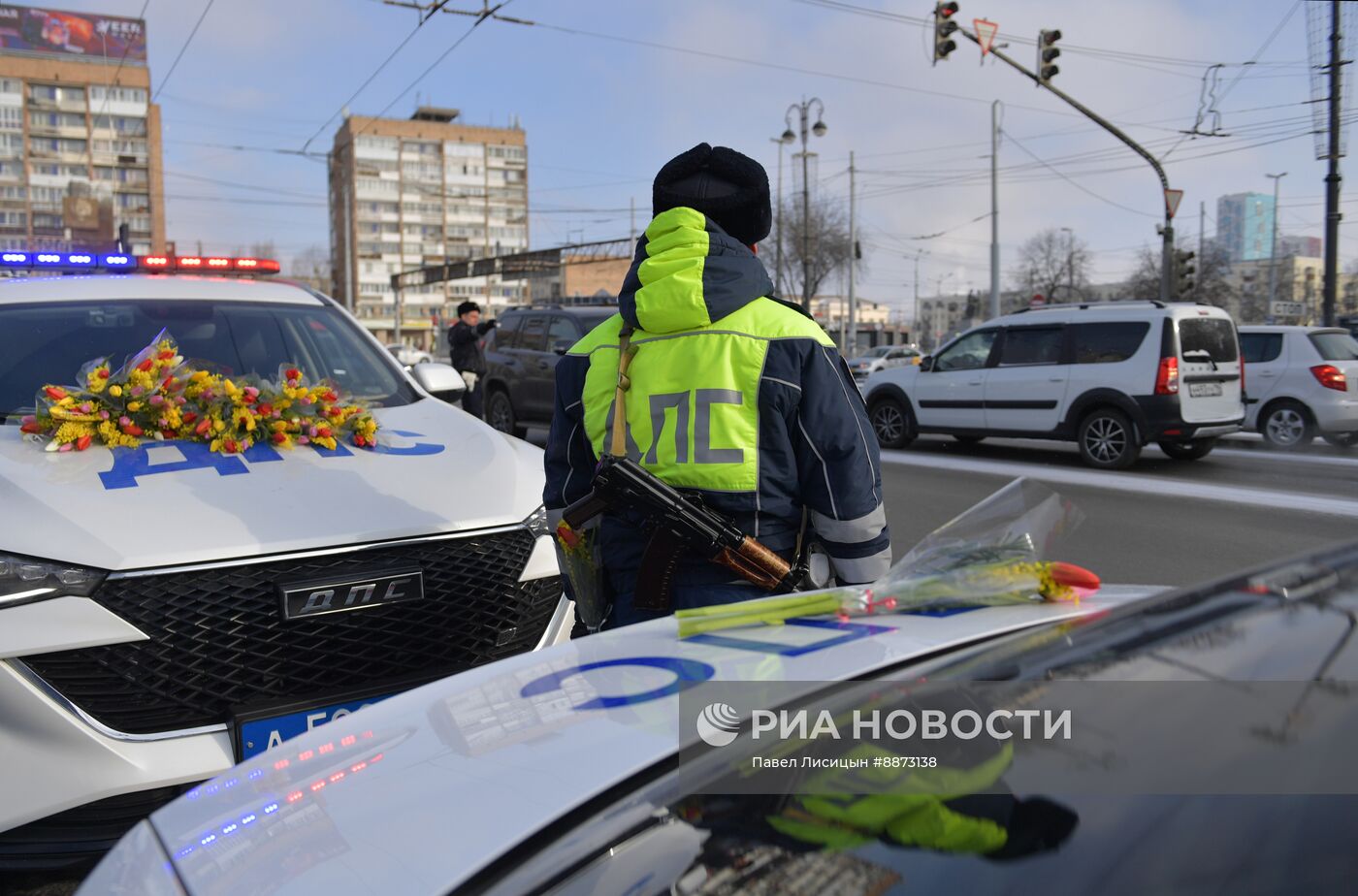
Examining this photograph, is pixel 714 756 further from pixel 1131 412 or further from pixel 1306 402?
pixel 1306 402

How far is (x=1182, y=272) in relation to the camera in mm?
21109

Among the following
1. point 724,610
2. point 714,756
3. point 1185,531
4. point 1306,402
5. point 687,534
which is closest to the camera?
point 714,756

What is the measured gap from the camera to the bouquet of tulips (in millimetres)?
3127

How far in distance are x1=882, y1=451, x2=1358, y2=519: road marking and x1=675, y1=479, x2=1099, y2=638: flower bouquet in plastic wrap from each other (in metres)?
7.47

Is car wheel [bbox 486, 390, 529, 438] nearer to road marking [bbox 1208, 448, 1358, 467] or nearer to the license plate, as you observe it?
road marking [bbox 1208, 448, 1358, 467]

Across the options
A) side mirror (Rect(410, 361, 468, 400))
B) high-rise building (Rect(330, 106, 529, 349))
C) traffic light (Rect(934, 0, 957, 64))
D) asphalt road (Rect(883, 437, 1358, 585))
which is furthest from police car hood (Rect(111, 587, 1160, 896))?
high-rise building (Rect(330, 106, 529, 349))

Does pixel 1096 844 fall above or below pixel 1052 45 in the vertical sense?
below

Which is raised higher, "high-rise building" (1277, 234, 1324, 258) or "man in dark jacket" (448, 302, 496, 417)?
"high-rise building" (1277, 234, 1324, 258)

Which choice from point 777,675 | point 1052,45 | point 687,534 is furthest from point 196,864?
point 1052,45

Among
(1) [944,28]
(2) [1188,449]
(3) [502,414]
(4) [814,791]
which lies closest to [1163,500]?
(2) [1188,449]

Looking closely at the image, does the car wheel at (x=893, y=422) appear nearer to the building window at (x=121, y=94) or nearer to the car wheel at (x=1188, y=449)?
the car wheel at (x=1188, y=449)

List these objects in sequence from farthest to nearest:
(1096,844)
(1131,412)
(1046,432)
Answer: (1046,432) → (1131,412) → (1096,844)

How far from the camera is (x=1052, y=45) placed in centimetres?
1827

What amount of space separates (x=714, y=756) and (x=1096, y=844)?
1.54 feet
